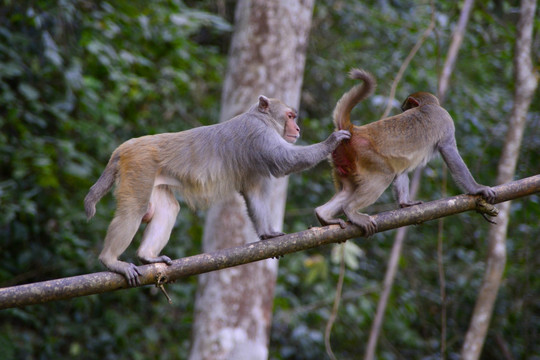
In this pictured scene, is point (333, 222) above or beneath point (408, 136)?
beneath

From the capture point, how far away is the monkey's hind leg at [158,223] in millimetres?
4383

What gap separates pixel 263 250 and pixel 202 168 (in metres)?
1.07

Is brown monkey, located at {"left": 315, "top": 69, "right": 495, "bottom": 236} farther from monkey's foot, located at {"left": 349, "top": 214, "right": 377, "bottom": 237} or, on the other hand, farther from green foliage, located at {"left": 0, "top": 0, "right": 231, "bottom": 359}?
green foliage, located at {"left": 0, "top": 0, "right": 231, "bottom": 359}

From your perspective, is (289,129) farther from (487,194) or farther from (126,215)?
(487,194)

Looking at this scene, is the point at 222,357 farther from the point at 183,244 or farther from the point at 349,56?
the point at 349,56

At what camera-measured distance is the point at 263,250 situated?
3.60 m


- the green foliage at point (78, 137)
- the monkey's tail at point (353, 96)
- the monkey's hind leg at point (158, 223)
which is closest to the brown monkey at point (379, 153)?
the monkey's tail at point (353, 96)

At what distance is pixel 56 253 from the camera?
6812 millimetres

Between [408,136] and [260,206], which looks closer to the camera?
[408,136]

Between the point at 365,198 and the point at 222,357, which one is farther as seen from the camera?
the point at 222,357

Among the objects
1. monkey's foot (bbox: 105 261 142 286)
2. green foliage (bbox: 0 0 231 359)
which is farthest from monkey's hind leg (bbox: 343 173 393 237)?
green foliage (bbox: 0 0 231 359)

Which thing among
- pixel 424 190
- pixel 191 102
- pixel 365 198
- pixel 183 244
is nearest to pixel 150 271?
pixel 365 198

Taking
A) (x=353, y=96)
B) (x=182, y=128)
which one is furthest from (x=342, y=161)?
(x=182, y=128)

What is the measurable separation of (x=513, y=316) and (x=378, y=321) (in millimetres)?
2969
